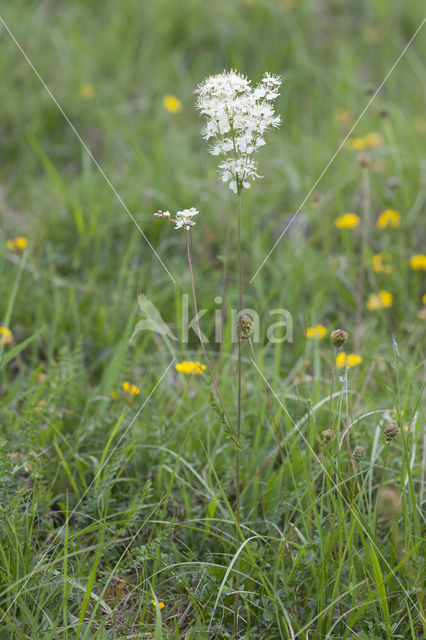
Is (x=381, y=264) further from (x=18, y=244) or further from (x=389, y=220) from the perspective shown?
(x=18, y=244)

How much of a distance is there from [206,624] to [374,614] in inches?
13.9

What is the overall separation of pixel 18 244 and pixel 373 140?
6.01ft

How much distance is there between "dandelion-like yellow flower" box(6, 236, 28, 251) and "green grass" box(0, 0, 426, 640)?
0.15ft

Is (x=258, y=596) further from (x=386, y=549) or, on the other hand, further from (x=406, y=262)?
(x=406, y=262)

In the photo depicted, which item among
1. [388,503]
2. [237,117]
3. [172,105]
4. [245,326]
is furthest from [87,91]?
[388,503]

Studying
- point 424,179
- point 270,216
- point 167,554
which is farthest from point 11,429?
point 424,179

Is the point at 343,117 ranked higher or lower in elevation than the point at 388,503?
higher

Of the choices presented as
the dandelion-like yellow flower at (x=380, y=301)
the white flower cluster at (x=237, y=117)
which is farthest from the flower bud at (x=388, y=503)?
the dandelion-like yellow flower at (x=380, y=301)

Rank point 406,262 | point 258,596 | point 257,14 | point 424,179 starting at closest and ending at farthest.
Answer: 1. point 258,596
2. point 406,262
3. point 424,179
4. point 257,14

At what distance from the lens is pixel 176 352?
197 cm

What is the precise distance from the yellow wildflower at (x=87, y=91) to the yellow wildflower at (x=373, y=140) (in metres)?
1.57

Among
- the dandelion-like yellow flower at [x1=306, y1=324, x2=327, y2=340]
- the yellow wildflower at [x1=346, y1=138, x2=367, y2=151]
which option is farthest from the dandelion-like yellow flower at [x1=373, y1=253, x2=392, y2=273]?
the yellow wildflower at [x1=346, y1=138, x2=367, y2=151]

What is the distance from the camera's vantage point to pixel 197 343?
7.17 ft

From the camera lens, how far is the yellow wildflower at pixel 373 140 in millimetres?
3029
